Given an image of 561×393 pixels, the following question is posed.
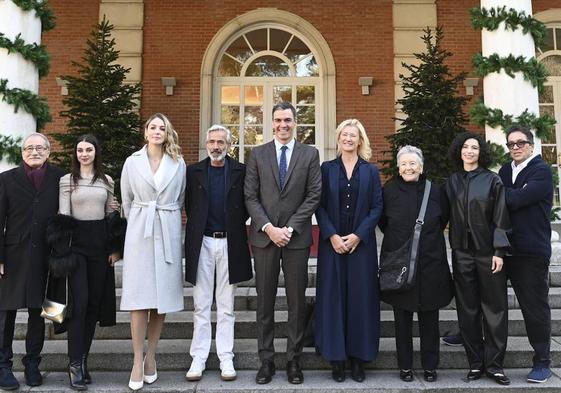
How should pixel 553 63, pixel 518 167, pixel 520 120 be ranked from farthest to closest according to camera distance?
1. pixel 553 63
2. pixel 520 120
3. pixel 518 167

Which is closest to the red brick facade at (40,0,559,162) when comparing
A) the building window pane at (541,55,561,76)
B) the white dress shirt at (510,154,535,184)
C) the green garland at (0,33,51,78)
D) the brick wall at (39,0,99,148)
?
the brick wall at (39,0,99,148)

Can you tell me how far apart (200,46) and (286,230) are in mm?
7189

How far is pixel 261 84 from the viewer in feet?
32.6

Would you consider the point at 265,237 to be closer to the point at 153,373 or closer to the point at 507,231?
the point at 153,373

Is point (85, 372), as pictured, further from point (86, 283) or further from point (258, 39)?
point (258, 39)

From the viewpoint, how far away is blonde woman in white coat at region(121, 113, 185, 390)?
3.46 m

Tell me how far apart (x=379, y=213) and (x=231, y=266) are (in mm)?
1234

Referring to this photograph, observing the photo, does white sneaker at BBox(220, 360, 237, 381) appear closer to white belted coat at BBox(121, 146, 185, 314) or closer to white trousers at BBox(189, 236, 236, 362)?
white trousers at BBox(189, 236, 236, 362)

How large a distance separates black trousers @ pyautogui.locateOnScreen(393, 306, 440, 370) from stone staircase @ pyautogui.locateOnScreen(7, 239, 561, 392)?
170 mm

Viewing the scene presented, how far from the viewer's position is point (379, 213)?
143 inches

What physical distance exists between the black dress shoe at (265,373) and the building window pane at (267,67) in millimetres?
7474

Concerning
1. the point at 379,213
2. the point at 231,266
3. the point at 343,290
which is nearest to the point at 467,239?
the point at 379,213

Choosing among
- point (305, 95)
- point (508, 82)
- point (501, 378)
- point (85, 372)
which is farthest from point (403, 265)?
point (305, 95)

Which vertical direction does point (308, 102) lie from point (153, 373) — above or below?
above
